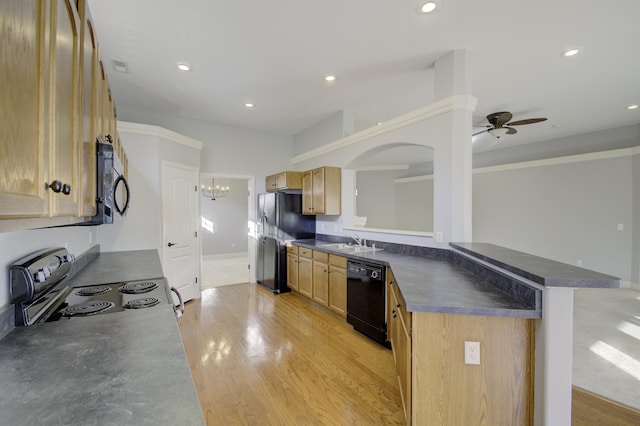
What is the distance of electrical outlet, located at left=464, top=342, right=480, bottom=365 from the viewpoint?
4.91 ft

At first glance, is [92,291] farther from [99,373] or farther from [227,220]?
[227,220]

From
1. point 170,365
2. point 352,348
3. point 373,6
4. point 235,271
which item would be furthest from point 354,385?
point 235,271

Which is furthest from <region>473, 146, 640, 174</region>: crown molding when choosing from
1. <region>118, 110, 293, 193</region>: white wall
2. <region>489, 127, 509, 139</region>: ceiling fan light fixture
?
<region>118, 110, 293, 193</region>: white wall

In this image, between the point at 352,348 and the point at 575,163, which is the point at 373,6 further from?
the point at 575,163

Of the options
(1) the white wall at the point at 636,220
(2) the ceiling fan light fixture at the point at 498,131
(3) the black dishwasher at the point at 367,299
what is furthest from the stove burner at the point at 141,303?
(1) the white wall at the point at 636,220

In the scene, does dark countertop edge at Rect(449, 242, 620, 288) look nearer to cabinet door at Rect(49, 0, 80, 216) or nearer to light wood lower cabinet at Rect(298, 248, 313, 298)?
cabinet door at Rect(49, 0, 80, 216)

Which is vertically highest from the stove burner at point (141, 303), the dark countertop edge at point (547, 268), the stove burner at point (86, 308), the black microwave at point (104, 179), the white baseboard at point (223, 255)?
the black microwave at point (104, 179)

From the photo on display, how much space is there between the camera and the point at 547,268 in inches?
59.0

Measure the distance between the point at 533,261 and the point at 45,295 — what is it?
2.70m

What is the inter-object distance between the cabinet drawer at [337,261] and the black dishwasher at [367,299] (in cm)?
14

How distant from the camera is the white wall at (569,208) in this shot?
5090mm

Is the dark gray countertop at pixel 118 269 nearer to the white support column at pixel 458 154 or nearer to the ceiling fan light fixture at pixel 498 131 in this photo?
the white support column at pixel 458 154

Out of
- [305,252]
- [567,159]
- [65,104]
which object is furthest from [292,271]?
[567,159]

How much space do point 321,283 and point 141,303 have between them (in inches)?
102
